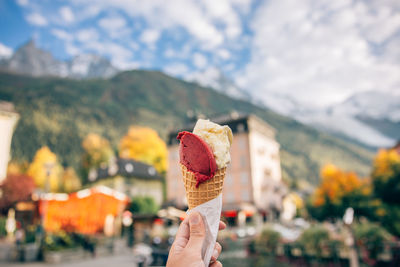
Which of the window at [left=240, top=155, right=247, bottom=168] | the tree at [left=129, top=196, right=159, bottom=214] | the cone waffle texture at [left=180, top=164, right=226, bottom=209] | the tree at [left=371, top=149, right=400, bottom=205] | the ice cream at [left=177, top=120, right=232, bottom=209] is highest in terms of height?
the ice cream at [left=177, top=120, right=232, bottom=209]

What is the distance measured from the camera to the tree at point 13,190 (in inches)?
1042

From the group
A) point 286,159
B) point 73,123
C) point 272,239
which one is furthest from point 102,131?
point 272,239

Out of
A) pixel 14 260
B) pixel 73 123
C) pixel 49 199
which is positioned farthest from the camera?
pixel 73 123

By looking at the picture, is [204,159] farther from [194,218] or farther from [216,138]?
[194,218]

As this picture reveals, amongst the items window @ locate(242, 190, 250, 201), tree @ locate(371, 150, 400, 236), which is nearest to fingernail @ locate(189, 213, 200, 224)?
tree @ locate(371, 150, 400, 236)

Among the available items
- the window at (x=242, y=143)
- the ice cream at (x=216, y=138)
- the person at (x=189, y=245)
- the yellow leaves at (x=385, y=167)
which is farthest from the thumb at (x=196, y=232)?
the window at (x=242, y=143)

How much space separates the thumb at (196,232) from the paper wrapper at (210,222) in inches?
4.1

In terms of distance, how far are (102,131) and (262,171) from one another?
5739cm

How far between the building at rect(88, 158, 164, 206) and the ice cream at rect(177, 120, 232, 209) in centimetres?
3692

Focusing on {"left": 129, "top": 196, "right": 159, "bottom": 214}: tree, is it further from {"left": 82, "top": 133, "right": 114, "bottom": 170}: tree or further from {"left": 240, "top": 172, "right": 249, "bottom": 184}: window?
{"left": 82, "top": 133, "right": 114, "bottom": 170}: tree

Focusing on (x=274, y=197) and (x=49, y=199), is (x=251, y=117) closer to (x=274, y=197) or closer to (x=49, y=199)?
(x=274, y=197)

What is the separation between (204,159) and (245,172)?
4119cm

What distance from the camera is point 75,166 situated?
6319 centimetres

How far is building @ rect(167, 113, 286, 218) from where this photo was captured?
41.6m
